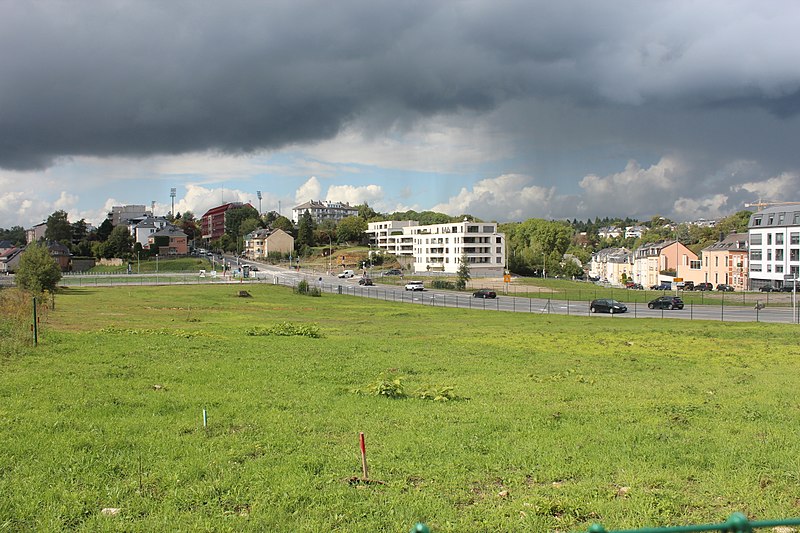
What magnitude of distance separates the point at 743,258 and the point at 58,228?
175420mm

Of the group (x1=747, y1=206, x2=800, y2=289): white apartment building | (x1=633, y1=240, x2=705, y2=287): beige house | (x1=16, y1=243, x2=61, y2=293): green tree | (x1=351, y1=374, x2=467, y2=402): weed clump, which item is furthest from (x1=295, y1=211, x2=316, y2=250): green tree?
(x1=351, y1=374, x2=467, y2=402): weed clump

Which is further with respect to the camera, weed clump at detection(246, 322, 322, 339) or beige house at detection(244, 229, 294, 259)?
beige house at detection(244, 229, 294, 259)

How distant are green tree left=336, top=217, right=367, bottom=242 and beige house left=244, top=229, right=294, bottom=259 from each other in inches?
646

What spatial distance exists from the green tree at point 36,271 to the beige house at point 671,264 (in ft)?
335

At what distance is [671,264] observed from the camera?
119m

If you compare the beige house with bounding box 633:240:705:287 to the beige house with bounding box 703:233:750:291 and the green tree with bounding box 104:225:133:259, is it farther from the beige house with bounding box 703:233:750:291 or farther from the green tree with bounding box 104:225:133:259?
the green tree with bounding box 104:225:133:259

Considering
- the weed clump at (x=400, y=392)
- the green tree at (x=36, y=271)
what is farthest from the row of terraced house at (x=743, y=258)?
the green tree at (x=36, y=271)

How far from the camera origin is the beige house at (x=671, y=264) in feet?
377

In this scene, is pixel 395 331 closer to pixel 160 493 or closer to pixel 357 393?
pixel 357 393

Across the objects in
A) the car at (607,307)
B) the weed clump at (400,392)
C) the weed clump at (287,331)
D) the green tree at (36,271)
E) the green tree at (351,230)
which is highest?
the green tree at (351,230)

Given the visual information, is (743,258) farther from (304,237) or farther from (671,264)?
(304,237)

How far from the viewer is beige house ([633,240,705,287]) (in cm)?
11494

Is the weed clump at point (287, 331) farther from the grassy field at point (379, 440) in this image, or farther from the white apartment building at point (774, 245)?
the white apartment building at point (774, 245)

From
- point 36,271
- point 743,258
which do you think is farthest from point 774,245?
point 36,271
